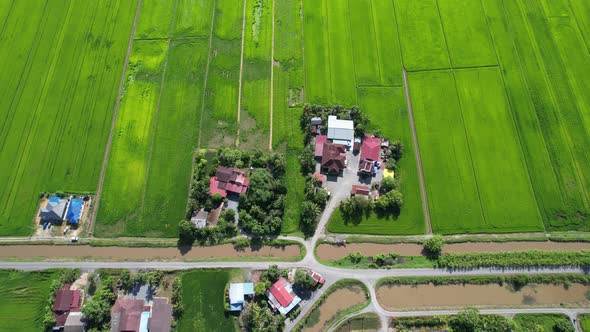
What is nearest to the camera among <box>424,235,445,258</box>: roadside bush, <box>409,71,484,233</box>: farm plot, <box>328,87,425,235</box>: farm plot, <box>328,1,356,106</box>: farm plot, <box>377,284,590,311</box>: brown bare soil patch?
<box>377,284,590,311</box>: brown bare soil patch

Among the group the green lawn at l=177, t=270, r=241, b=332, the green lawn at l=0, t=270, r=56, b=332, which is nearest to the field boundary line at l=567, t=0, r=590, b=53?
the green lawn at l=177, t=270, r=241, b=332

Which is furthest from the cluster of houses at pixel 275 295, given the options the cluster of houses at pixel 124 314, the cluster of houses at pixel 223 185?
the cluster of houses at pixel 223 185

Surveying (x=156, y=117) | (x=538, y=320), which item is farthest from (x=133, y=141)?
(x=538, y=320)

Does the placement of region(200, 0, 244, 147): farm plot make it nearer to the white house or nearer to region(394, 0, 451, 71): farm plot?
the white house

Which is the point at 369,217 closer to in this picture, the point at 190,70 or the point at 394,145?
the point at 394,145

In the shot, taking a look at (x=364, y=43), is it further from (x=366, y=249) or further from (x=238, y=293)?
(x=238, y=293)

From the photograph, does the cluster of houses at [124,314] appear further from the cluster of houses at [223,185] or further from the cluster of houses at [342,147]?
the cluster of houses at [342,147]
